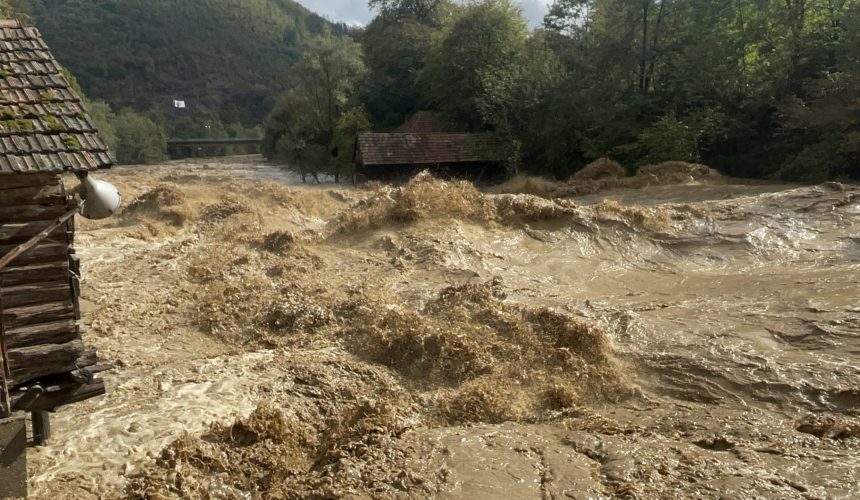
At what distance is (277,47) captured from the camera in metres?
101

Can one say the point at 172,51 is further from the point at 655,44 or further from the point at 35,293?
the point at 35,293

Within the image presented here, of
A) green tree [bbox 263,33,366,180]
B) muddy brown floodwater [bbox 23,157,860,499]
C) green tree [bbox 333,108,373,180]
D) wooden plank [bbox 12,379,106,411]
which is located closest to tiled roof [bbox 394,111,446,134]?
green tree [bbox 333,108,373,180]

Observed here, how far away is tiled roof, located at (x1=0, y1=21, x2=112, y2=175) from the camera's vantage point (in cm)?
511

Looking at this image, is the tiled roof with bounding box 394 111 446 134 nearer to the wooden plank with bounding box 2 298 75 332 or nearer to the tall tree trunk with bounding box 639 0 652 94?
the tall tree trunk with bounding box 639 0 652 94

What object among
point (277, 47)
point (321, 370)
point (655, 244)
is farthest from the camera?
point (277, 47)

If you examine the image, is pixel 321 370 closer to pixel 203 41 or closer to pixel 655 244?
pixel 655 244

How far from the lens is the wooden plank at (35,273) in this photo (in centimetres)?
548

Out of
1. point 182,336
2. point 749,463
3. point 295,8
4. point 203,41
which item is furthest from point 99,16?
point 749,463

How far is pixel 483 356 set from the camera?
8.83m

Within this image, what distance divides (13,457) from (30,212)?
212 cm

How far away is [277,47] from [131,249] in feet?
302

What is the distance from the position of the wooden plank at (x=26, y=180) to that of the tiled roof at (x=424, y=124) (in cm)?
2760

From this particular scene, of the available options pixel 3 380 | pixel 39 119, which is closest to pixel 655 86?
pixel 39 119

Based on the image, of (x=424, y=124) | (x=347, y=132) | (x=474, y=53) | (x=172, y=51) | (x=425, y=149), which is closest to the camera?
(x=425, y=149)
